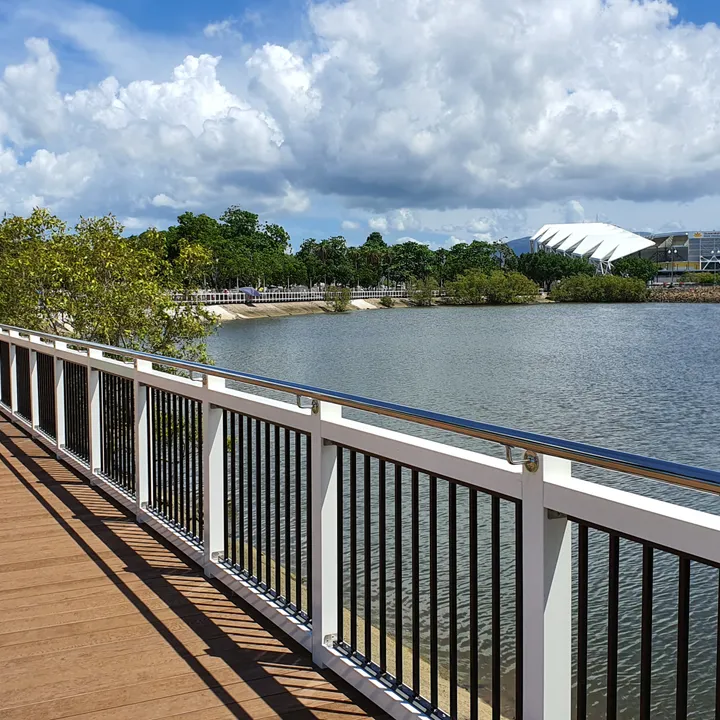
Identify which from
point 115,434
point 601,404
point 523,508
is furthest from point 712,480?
point 601,404

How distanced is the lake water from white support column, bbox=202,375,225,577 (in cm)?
370

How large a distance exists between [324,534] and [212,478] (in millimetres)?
1105

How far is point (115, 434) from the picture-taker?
574 centimetres

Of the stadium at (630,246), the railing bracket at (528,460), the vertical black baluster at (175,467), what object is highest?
the stadium at (630,246)

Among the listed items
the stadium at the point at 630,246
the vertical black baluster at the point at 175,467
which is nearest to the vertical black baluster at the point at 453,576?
the vertical black baluster at the point at 175,467

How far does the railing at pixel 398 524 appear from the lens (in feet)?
6.76

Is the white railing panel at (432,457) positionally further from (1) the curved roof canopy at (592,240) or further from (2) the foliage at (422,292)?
(1) the curved roof canopy at (592,240)

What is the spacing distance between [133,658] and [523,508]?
5.93ft

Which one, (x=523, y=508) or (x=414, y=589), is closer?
(x=523, y=508)

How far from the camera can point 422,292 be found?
112 meters

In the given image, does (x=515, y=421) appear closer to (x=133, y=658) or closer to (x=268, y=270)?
(x=133, y=658)

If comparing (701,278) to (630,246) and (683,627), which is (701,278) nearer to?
(630,246)

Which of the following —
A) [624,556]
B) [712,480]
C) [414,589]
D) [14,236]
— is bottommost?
[624,556]

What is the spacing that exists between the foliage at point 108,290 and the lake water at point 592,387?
5.66m
